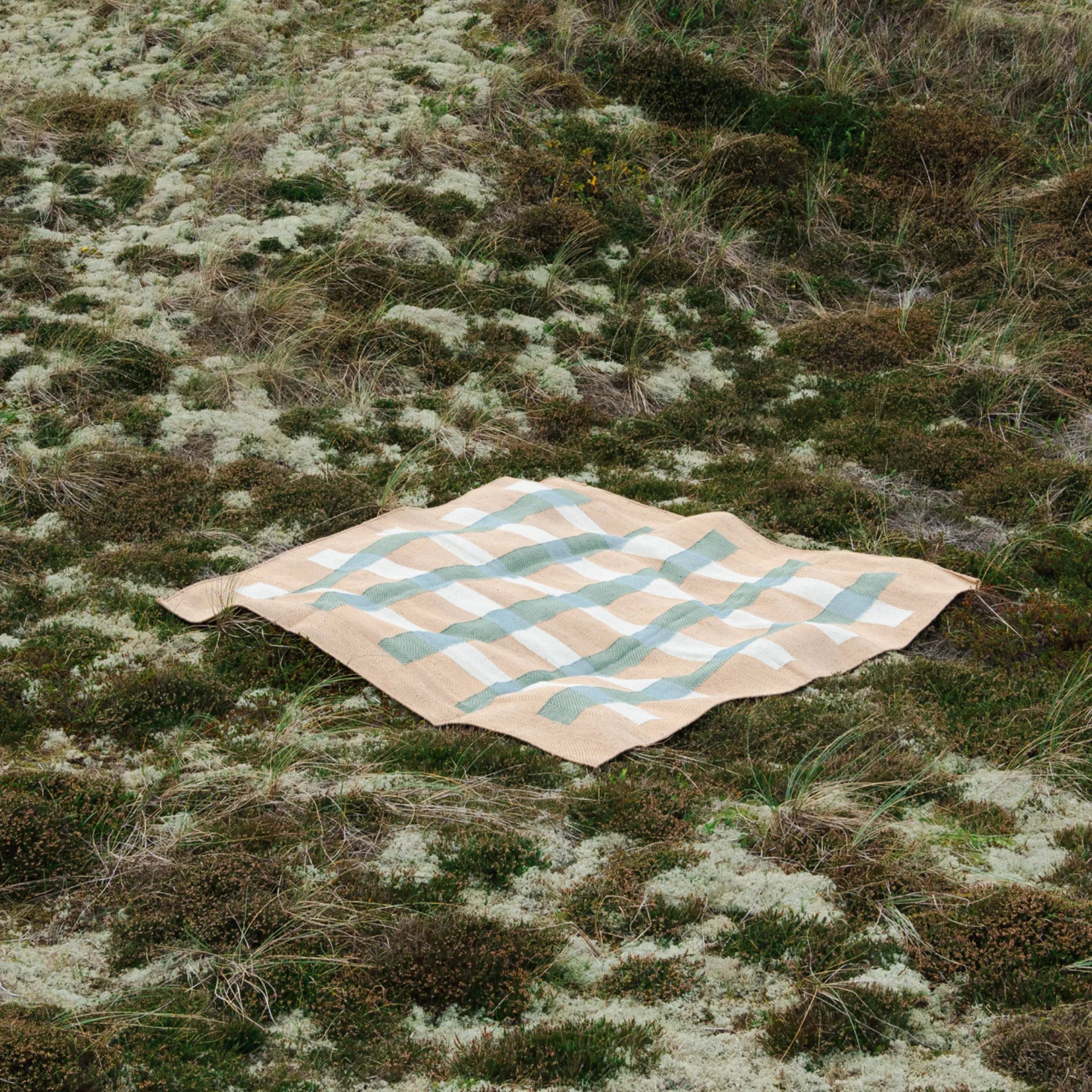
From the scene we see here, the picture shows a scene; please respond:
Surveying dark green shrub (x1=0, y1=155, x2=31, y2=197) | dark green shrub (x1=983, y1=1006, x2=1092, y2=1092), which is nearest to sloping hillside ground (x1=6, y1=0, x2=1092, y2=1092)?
dark green shrub (x1=983, y1=1006, x2=1092, y2=1092)

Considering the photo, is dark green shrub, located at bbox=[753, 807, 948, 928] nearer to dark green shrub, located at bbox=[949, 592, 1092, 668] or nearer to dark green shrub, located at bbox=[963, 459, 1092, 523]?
dark green shrub, located at bbox=[949, 592, 1092, 668]

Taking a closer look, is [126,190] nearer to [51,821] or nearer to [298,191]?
[298,191]

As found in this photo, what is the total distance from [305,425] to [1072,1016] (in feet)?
17.9

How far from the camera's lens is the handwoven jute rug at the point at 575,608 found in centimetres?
496

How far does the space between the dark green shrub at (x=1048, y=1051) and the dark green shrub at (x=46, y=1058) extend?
8.03ft

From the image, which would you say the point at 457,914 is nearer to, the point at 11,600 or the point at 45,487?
the point at 11,600

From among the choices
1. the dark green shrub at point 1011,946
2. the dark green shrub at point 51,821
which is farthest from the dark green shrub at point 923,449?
the dark green shrub at point 51,821

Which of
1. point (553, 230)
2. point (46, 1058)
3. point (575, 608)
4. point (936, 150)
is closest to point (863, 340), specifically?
point (553, 230)

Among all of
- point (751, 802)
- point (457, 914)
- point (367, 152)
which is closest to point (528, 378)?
point (367, 152)

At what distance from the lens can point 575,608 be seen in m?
5.68

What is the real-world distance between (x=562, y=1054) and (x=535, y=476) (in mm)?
4387

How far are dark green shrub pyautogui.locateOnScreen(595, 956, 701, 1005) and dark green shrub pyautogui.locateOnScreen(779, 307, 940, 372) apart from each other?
5.61 metres

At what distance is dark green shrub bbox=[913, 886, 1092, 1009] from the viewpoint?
11.3 ft

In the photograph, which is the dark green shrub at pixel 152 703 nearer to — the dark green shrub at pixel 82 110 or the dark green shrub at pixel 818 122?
the dark green shrub at pixel 82 110
